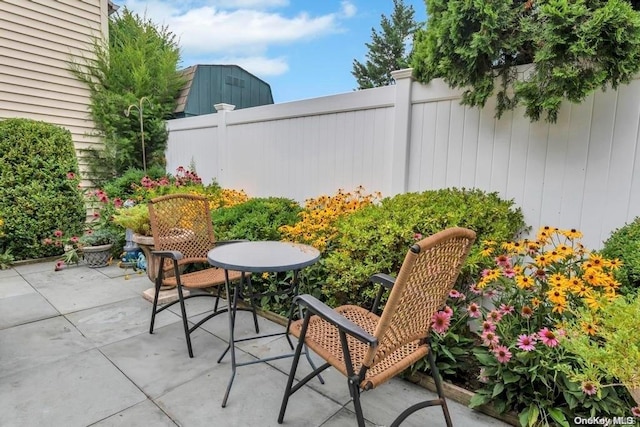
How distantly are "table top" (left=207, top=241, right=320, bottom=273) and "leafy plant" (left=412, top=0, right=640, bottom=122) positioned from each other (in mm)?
1696

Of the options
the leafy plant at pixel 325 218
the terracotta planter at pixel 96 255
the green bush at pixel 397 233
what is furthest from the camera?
the terracotta planter at pixel 96 255

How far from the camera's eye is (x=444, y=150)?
3074mm

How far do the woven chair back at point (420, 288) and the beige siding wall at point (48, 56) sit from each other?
596 cm

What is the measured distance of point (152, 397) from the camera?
6.19ft

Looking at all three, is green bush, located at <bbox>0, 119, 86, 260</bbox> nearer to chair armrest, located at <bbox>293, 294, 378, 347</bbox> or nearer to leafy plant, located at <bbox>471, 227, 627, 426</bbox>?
chair armrest, located at <bbox>293, 294, 378, 347</bbox>

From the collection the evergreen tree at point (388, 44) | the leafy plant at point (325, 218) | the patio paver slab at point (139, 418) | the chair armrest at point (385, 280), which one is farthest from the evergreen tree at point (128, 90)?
the evergreen tree at point (388, 44)

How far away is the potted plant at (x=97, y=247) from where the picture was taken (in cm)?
434

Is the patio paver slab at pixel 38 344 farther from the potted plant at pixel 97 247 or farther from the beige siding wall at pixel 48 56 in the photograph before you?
the beige siding wall at pixel 48 56

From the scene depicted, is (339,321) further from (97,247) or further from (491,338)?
(97,247)

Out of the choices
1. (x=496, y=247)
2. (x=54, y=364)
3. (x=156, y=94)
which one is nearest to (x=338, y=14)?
(x=156, y=94)

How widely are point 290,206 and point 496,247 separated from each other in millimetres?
2163

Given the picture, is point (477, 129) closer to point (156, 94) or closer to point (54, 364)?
point (54, 364)

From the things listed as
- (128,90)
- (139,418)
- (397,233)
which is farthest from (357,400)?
(128,90)

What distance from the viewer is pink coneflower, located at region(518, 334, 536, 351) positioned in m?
1.62
